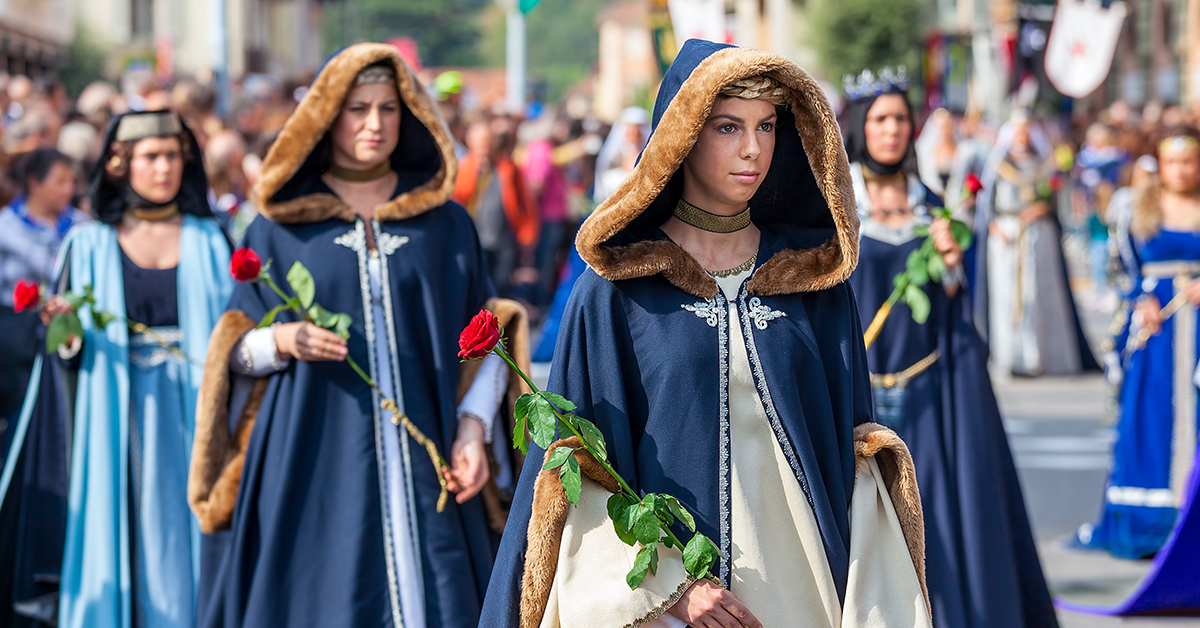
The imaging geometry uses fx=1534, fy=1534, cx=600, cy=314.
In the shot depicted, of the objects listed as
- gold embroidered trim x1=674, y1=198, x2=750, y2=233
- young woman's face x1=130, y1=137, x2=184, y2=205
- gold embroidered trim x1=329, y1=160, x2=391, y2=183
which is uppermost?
young woman's face x1=130, y1=137, x2=184, y2=205

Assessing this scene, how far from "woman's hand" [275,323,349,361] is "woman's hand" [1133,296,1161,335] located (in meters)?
4.22

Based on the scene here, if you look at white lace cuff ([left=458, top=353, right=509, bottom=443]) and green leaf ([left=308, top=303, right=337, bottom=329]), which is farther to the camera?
white lace cuff ([left=458, top=353, right=509, bottom=443])

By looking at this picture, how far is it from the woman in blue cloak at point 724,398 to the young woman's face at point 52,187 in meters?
4.38

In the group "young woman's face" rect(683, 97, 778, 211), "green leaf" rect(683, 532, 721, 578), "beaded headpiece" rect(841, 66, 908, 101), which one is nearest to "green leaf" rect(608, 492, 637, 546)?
"green leaf" rect(683, 532, 721, 578)

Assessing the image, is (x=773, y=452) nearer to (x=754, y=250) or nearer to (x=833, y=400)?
(x=833, y=400)

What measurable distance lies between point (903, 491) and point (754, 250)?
554mm

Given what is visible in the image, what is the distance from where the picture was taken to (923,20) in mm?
35406

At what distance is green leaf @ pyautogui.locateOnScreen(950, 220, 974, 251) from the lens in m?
4.93

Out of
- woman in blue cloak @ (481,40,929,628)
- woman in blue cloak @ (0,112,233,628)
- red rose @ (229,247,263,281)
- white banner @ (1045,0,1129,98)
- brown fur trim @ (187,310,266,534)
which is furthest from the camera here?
white banner @ (1045,0,1129,98)

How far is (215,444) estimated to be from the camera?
4250mm

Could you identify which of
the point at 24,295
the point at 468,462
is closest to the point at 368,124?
the point at 468,462

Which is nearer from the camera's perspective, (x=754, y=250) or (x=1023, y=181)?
(x=754, y=250)

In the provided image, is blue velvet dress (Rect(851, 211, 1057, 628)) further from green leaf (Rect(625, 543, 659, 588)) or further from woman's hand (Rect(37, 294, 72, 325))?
woman's hand (Rect(37, 294, 72, 325))

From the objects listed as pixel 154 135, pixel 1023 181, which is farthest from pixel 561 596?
pixel 1023 181
